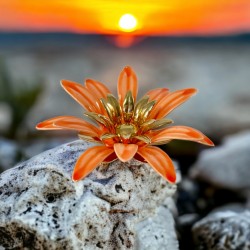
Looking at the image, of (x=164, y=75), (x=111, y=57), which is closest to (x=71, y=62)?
(x=111, y=57)

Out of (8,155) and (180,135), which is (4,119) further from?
(180,135)

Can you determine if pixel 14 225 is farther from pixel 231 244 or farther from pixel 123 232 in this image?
pixel 231 244

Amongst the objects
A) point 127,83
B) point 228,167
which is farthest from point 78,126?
point 228,167

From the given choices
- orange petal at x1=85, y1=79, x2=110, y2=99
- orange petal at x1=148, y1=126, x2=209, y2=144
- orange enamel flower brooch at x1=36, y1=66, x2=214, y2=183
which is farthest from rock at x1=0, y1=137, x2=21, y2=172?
orange petal at x1=148, y1=126, x2=209, y2=144

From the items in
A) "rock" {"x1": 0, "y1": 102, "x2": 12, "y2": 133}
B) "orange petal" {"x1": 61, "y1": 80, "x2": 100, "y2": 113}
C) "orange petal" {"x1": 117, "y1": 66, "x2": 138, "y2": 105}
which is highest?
"rock" {"x1": 0, "y1": 102, "x2": 12, "y2": 133}

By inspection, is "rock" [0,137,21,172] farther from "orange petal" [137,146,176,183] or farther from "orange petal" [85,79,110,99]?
"orange petal" [137,146,176,183]

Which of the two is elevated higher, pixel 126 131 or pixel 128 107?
pixel 128 107
